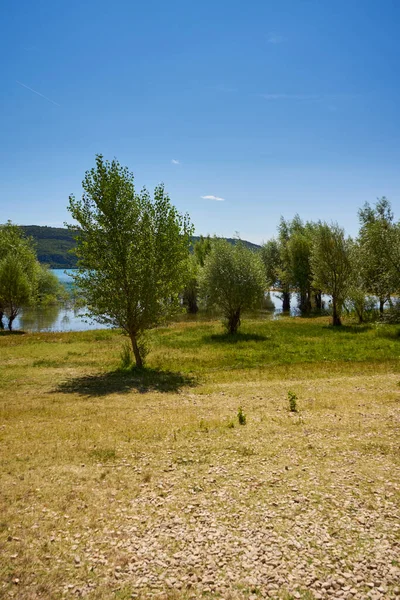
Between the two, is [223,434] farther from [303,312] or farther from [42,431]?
[303,312]

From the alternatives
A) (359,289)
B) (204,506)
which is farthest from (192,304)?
(204,506)

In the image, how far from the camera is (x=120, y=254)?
2734 cm

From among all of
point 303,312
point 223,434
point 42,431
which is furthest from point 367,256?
point 42,431

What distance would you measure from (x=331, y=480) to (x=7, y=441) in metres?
11.3

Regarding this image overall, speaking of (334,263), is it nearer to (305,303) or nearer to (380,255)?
(380,255)

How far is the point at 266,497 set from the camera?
10508 mm

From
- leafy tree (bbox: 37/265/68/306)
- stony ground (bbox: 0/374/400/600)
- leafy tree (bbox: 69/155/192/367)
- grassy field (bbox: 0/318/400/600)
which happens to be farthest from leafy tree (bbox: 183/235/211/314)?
stony ground (bbox: 0/374/400/600)

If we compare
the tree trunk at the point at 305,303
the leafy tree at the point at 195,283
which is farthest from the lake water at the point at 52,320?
the tree trunk at the point at 305,303

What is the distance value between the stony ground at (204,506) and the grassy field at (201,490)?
0.04m

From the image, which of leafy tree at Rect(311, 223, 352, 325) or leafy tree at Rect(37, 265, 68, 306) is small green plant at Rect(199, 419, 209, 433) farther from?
leafy tree at Rect(37, 265, 68, 306)

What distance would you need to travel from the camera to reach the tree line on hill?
27.2 meters

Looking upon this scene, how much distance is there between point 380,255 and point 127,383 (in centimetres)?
4083

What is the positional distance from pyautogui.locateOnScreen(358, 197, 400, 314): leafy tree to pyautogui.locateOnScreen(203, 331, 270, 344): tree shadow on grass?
1425 cm

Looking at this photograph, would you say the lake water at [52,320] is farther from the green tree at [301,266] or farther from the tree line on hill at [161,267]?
the green tree at [301,266]
